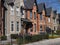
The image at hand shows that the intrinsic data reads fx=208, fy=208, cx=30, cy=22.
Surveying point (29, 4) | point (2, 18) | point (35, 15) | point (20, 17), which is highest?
point (29, 4)

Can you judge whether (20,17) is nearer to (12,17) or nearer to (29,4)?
(12,17)

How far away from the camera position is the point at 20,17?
45.2m

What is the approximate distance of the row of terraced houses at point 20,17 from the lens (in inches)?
→ 1618

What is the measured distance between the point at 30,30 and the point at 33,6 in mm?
7181

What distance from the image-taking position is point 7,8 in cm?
4234

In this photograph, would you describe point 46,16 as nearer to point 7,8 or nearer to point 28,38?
point 7,8

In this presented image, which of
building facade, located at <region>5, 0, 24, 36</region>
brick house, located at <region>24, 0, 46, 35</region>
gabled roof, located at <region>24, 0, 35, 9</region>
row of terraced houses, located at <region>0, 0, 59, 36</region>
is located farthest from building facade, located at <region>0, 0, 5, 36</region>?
gabled roof, located at <region>24, 0, 35, 9</region>

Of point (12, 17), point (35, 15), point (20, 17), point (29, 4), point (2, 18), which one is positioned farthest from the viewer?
point (35, 15)

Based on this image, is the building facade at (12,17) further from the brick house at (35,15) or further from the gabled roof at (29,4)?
the gabled roof at (29,4)

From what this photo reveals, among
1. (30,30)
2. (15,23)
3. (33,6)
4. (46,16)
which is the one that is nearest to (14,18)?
(15,23)

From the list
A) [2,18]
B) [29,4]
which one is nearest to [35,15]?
[29,4]

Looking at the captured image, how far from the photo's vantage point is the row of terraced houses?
4110 cm

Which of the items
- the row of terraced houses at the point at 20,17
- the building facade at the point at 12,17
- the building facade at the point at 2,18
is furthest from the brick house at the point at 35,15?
the building facade at the point at 2,18

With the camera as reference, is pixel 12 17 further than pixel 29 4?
No
